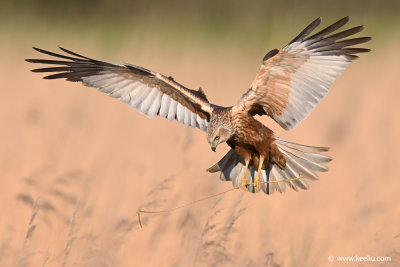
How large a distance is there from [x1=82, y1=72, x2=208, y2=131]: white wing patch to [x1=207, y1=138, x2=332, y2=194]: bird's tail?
499 mm

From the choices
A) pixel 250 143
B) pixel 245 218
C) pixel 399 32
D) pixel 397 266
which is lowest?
pixel 397 266

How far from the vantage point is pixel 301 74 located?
5.94 m

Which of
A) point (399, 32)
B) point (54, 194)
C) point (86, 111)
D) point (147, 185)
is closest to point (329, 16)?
point (399, 32)

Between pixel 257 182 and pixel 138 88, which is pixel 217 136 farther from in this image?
pixel 138 88

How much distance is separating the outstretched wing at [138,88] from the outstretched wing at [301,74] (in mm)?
768

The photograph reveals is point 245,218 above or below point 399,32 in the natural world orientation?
below

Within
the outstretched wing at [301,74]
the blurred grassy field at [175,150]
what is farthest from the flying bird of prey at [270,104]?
the blurred grassy field at [175,150]

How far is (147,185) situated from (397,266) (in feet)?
8.46

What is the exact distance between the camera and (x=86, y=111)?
332 inches

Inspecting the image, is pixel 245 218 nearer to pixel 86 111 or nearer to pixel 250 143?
pixel 250 143

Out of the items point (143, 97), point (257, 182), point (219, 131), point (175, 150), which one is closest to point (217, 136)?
point (219, 131)

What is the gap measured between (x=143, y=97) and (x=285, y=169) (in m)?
1.46

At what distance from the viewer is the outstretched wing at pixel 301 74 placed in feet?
19.1

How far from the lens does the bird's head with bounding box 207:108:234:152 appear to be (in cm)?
573
